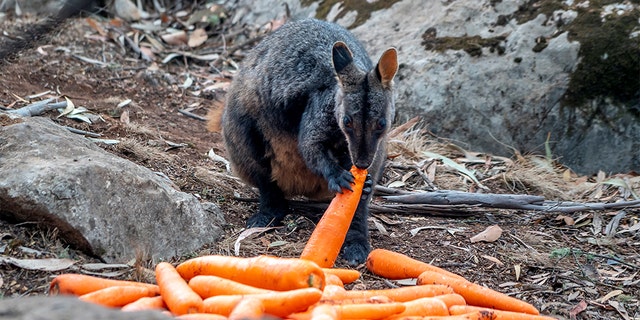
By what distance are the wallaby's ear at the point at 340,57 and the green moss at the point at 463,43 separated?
273 centimetres

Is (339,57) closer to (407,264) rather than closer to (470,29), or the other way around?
(407,264)

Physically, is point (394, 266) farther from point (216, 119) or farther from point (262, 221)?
point (216, 119)

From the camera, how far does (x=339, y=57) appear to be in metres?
4.81

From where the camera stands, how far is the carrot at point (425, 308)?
3.40 meters

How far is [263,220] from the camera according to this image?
5.36 meters

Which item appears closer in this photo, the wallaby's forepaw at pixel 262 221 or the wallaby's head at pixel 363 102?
the wallaby's head at pixel 363 102

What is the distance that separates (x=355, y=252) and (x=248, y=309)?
1.95 m

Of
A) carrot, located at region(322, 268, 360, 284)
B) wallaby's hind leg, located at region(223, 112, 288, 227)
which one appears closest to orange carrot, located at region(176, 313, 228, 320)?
carrot, located at region(322, 268, 360, 284)

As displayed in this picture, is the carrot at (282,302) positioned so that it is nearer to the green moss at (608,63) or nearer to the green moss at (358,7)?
the green moss at (608,63)

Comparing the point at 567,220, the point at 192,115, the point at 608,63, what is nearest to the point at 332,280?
the point at 567,220

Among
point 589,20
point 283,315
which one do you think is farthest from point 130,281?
point 589,20

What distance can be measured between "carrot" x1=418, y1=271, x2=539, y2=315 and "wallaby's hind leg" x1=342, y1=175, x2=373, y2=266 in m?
0.75

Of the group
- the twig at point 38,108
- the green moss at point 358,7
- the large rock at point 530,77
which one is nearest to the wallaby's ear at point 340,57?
the large rock at point 530,77

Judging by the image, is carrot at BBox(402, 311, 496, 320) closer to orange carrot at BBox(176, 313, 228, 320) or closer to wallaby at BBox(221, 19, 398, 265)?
orange carrot at BBox(176, 313, 228, 320)
